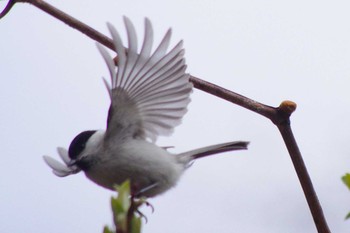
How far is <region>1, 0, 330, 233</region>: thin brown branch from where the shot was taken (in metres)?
1.67

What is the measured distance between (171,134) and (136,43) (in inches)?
16.2

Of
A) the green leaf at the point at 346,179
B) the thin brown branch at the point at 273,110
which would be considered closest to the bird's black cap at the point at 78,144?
the thin brown branch at the point at 273,110

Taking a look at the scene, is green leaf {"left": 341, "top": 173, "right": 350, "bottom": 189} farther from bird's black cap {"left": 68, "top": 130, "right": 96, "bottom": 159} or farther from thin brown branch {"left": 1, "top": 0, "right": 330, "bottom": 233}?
bird's black cap {"left": 68, "top": 130, "right": 96, "bottom": 159}

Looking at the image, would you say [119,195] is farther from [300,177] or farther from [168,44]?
[168,44]

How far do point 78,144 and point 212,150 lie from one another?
24.8 inches

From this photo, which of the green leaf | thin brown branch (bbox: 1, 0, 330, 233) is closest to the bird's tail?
thin brown branch (bbox: 1, 0, 330, 233)

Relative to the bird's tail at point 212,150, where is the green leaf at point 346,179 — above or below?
below

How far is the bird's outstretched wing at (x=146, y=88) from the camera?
92.9 inches

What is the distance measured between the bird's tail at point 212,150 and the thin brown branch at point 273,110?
829 mm

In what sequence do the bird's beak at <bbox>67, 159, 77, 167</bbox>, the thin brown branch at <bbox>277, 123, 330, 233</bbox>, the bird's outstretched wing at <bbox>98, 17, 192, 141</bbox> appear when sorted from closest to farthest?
the thin brown branch at <bbox>277, 123, 330, 233</bbox> → the bird's outstretched wing at <bbox>98, 17, 192, 141</bbox> → the bird's beak at <bbox>67, 159, 77, 167</bbox>

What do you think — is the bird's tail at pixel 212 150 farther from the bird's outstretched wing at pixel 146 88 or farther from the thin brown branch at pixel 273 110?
the thin brown branch at pixel 273 110

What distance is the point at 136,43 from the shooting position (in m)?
2.38

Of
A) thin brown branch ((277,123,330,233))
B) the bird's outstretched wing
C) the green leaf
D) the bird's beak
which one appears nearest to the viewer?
the green leaf

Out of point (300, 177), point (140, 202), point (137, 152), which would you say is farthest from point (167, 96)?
point (140, 202)
